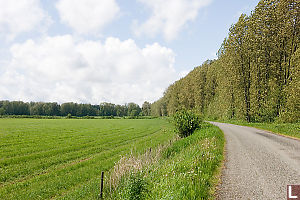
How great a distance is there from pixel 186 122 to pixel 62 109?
170 metres

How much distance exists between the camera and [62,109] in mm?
162375

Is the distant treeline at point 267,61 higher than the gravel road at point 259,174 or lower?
higher

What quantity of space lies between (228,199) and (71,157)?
1327cm

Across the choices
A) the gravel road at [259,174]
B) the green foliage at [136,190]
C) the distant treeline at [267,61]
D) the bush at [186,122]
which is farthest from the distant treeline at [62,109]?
the green foliage at [136,190]

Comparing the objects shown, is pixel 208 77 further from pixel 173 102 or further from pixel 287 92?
pixel 287 92

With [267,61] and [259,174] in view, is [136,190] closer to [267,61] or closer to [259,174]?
[259,174]

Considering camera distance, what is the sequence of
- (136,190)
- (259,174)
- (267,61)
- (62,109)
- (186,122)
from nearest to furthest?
(136,190) < (259,174) < (186,122) < (267,61) < (62,109)

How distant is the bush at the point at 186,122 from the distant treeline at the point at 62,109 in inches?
4726

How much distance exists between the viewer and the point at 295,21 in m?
22.2

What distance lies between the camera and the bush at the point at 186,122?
18.3 meters

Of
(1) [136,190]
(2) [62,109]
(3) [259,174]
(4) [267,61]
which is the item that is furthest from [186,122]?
(2) [62,109]

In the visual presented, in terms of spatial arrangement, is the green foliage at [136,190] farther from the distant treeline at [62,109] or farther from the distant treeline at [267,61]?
the distant treeline at [62,109]

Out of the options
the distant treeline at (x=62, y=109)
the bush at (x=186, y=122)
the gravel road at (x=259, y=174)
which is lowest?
the gravel road at (x=259, y=174)

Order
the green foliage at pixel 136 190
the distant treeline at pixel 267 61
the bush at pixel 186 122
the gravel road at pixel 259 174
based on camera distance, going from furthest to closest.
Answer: the distant treeline at pixel 267 61 < the bush at pixel 186 122 < the green foliage at pixel 136 190 < the gravel road at pixel 259 174
